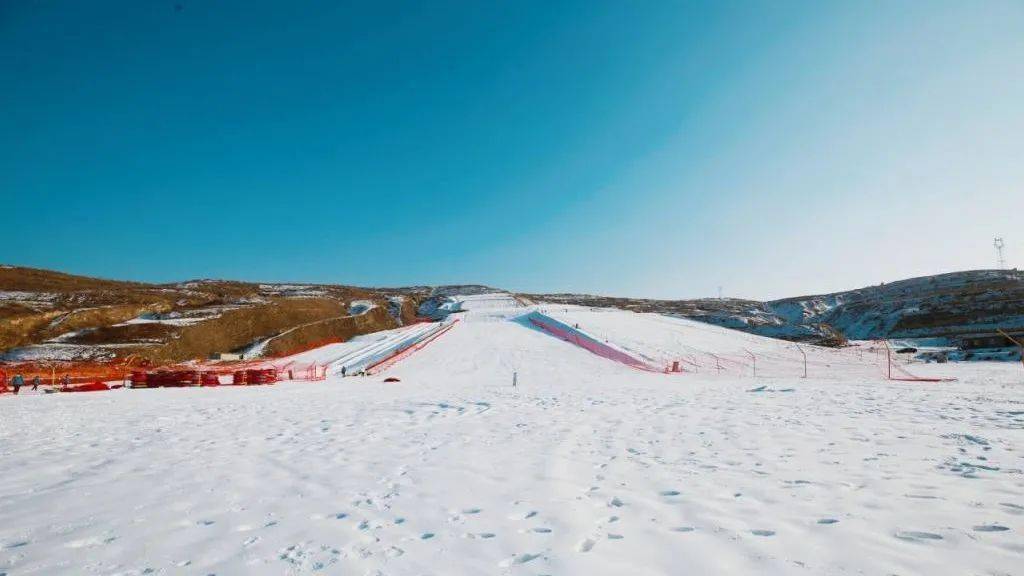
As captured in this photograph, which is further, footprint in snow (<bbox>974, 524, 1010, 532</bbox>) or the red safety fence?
the red safety fence

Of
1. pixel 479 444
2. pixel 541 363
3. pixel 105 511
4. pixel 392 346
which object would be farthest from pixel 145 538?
pixel 392 346

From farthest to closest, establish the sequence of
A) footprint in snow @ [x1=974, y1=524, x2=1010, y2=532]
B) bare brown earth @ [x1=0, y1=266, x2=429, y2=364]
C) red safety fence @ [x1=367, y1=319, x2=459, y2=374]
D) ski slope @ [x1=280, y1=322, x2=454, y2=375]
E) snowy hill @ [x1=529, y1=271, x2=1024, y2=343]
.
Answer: snowy hill @ [x1=529, y1=271, x2=1024, y2=343]
bare brown earth @ [x1=0, y1=266, x2=429, y2=364]
ski slope @ [x1=280, y1=322, x2=454, y2=375]
red safety fence @ [x1=367, y1=319, x2=459, y2=374]
footprint in snow @ [x1=974, y1=524, x2=1010, y2=532]

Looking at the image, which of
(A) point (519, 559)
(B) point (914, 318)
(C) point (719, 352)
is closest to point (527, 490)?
(A) point (519, 559)

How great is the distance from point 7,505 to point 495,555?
5.90 meters

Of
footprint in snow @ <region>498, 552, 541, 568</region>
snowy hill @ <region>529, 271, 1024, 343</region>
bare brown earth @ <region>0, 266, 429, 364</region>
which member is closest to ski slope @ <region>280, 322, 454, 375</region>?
bare brown earth @ <region>0, 266, 429, 364</region>

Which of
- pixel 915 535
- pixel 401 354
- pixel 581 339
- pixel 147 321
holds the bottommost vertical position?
pixel 401 354

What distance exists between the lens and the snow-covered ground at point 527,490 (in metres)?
3.64

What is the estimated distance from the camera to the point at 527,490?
17.7 feet

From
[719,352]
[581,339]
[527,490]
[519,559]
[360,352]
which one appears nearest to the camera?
[519,559]

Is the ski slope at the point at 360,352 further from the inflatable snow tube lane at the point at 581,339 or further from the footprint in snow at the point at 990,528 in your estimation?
the footprint in snow at the point at 990,528

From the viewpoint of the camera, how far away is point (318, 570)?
11.6 feet

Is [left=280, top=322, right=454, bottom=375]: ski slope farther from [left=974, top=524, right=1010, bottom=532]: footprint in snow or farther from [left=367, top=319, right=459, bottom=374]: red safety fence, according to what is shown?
[left=974, top=524, right=1010, bottom=532]: footprint in snow

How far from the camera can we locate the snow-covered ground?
143 inches

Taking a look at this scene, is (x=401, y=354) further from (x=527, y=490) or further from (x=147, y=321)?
(x=527, y=490)
